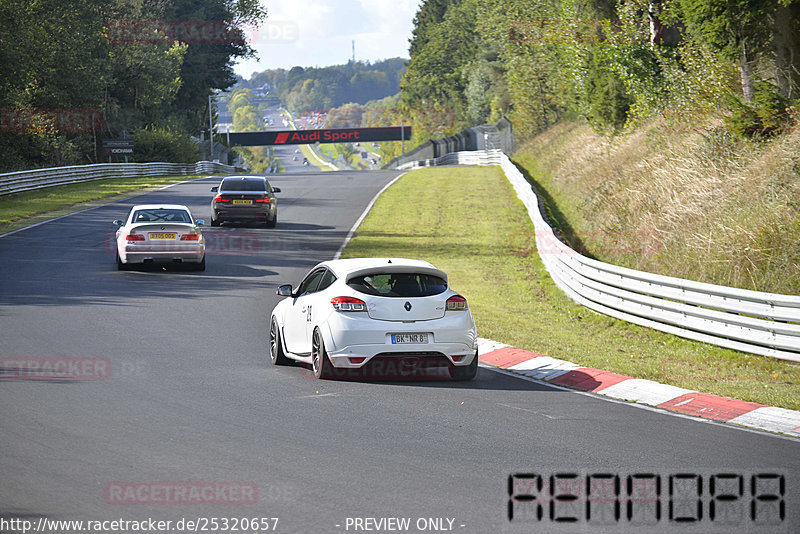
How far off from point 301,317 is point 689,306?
→ 21.0 ft

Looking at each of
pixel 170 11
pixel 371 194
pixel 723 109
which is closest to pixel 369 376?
pixel 723 109

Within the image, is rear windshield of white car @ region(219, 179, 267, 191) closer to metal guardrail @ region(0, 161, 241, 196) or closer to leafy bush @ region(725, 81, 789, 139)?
metal guardrail @ region(0, 161, 241, 196)

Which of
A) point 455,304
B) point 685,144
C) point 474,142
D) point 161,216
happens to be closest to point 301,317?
point 455,304

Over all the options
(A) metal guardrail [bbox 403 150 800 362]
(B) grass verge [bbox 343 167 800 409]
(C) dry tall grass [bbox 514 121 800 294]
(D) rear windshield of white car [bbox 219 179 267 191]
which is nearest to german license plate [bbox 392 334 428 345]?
(B) grass verge [bbox 343 167 800 409]

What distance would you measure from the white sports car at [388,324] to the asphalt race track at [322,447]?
29 centimetres

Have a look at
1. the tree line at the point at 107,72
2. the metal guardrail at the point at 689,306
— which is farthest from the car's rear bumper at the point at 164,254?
the tree line at the point at 107,72

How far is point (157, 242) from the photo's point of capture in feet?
69.0

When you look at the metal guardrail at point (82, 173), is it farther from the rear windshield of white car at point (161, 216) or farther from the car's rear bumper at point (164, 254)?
the car's rear bumper at point (164, 254)

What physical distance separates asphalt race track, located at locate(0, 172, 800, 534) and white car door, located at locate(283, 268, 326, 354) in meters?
0.36

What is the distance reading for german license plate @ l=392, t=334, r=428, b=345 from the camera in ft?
35.4

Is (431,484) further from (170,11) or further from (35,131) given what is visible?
(170,11)

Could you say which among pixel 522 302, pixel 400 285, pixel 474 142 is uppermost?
pixel 474 142

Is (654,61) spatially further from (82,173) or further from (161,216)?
(82,173)

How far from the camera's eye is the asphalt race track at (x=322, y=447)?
6.23 m
